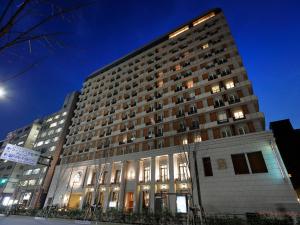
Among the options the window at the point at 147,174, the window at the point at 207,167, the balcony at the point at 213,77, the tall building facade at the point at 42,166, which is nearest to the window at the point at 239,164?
the window at the point at 207,167

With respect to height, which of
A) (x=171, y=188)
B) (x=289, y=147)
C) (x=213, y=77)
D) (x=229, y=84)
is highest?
(x=213, y=77)

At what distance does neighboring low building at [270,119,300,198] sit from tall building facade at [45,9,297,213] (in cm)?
2549

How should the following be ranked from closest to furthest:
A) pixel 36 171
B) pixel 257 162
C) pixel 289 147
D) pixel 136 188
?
pixel 257 162 < pixel 136 188 < pixel 289 147 < pixel 36 171

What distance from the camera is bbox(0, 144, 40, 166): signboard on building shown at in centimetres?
2322

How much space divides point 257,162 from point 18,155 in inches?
1268

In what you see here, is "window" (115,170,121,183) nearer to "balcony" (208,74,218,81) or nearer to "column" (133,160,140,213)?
"column" (133,160,140,213)

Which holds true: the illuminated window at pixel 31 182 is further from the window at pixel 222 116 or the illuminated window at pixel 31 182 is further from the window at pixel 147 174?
the window at pixel 222 116

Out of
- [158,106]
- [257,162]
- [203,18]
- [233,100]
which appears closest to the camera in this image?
[257,162]

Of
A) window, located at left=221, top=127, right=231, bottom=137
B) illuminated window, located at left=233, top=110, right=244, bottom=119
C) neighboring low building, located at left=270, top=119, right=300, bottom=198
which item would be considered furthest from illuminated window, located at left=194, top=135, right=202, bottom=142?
neighboring low building, located at left=270, top=119, right=300, bottom=198

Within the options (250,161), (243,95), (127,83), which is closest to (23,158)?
(127,83)

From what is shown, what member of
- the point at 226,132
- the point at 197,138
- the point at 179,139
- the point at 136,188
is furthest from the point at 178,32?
the point at 136,188

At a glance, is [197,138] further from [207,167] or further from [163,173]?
[163,173]

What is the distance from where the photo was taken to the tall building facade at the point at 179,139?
2011cm

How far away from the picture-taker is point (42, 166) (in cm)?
4594
